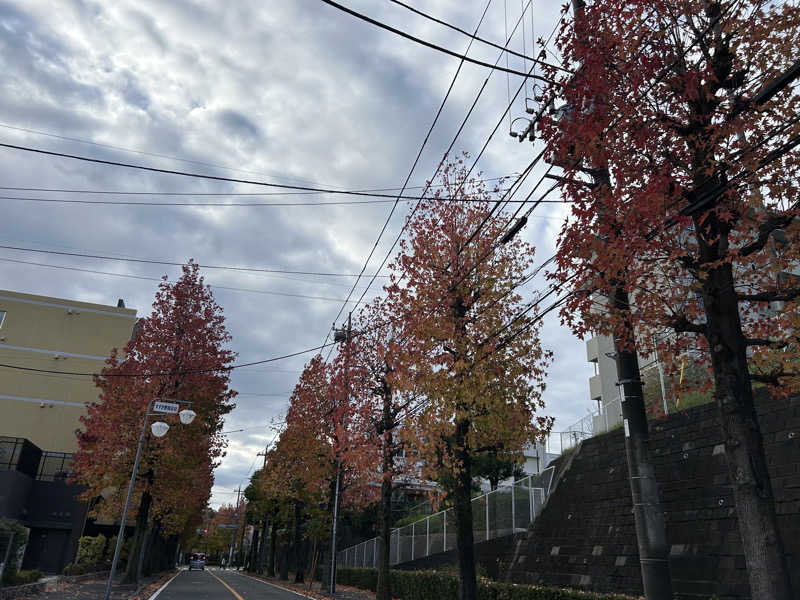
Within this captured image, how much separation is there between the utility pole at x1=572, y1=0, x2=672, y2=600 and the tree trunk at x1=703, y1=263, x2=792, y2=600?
3.24 feet

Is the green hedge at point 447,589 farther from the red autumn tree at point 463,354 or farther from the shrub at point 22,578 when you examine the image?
the shrub at point 22,578

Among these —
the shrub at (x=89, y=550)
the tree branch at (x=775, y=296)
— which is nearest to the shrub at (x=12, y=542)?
the shrub at (x=89, y=550)

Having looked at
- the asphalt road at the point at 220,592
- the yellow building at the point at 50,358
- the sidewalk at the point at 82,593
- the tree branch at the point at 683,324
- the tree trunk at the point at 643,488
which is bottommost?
the asphalt road at the point at 220,592

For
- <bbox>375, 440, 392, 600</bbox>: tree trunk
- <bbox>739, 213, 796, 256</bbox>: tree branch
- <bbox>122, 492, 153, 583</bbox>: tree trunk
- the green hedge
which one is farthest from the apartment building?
<bbox>739, 213, 796, 256</bbox>: tree branch

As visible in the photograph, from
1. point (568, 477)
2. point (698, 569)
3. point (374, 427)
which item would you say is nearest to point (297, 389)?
point (374, 427)

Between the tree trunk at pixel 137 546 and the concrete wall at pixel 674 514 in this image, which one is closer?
the concrete wall at pixel 674 514

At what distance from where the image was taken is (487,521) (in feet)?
70.0

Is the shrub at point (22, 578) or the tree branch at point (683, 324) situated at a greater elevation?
the tree branch at point (683, 324)

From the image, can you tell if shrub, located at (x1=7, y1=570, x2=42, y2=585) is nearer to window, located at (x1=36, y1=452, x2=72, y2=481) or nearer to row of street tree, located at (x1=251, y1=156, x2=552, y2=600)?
row of street tree, located at (x1=251, y1=156, x2=552, y2=600)

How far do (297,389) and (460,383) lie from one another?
20943 millimetres

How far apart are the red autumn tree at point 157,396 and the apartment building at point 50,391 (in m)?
9.57

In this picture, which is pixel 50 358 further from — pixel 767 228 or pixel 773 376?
pixel 767 228

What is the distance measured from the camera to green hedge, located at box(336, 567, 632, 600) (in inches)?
485

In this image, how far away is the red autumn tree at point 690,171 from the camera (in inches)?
290
